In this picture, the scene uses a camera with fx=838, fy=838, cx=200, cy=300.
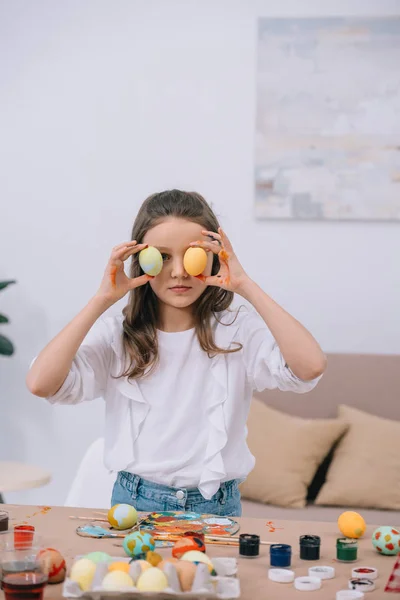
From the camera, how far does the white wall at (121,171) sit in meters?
3.92

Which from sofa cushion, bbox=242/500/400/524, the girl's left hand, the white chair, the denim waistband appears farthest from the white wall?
the denim waistband

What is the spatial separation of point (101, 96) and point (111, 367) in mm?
2439

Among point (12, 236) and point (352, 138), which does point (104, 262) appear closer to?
point (12, 236)

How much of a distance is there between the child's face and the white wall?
210 cm

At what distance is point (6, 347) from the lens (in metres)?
3.82

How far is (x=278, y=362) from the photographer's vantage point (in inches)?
71.8

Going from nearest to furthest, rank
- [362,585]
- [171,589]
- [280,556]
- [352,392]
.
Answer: [171,589] → [362,585] → [280,556] → [352,392]

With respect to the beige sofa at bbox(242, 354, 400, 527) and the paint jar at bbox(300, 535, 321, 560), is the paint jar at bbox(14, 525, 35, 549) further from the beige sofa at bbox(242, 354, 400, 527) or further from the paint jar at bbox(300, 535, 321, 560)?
the beige sofa at bbox(242, 354, 400, 527)

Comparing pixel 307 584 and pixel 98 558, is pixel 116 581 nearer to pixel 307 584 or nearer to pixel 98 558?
pixel 98 558

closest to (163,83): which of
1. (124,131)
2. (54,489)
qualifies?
(124,131)

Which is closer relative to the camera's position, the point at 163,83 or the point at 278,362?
the point at 278,362

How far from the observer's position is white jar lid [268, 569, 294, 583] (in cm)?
124

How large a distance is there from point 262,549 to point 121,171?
289cm

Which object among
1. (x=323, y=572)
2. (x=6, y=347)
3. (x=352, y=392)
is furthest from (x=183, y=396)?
(x=6, y=347)
